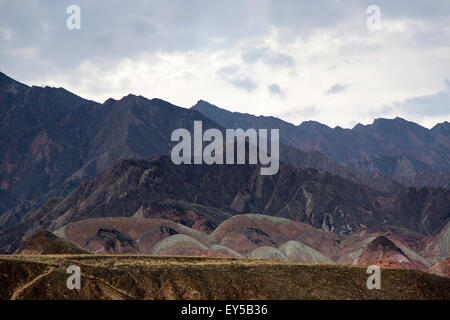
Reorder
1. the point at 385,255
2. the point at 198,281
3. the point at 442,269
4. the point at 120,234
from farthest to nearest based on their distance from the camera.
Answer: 1. the point at 120,234
2. the point at 385,255
3. the point at 442,269
4. the point at 198,281

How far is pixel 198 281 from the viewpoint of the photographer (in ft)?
207

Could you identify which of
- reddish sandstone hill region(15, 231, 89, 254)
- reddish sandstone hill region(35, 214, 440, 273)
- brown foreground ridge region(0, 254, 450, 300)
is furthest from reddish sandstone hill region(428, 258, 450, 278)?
reddish sandstone hill region(15, 231, 89, 254)

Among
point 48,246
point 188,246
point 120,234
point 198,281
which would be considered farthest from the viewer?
point 120,234

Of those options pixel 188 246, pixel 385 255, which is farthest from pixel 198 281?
pixel 385 255

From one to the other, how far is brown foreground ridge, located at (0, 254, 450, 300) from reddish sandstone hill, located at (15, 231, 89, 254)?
146 feet

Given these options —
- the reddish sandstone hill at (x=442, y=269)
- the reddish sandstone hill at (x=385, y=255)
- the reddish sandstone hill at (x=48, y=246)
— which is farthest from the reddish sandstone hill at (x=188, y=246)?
the reddish sandstone hill at (x=48, y=246)

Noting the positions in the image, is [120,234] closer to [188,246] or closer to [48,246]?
[188,246]

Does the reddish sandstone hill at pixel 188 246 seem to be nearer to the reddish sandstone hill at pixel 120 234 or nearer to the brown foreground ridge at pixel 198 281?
the reddish sandstone hill at pixel 120 234

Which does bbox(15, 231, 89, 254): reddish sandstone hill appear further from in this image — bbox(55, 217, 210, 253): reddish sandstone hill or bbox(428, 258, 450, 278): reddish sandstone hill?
bbox(428, 258, 450, 278): reddish sandstone hill

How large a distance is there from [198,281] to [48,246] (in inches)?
2433

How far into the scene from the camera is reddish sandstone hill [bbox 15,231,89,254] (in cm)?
11253
